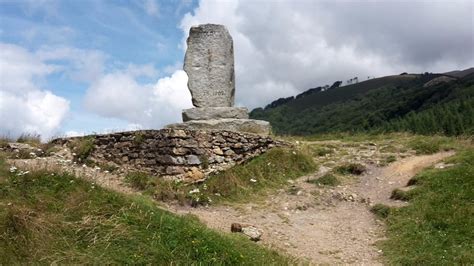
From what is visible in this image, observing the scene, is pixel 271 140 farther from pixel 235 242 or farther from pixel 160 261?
pixel 160 261

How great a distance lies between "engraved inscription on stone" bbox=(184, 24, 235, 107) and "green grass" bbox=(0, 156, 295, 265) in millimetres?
8176

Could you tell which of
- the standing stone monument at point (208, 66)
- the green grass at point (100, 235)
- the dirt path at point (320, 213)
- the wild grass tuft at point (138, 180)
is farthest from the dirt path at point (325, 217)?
the standing stone monument at point (208, 66)

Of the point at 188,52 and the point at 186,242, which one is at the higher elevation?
the point at 188,52

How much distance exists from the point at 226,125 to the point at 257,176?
283 cm

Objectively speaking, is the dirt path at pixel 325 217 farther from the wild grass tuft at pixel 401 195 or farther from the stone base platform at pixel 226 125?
the stone base platform at pixel 226 125

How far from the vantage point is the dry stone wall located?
12.8 meters

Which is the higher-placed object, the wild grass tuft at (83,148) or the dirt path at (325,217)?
the wild grass tuft at (83,148)

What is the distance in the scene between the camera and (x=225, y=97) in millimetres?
15539

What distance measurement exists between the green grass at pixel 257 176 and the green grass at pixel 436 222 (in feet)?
10.2

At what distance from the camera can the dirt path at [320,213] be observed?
8.32m

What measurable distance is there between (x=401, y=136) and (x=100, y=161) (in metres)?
10.5

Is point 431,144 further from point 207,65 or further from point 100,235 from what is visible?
point 100,235

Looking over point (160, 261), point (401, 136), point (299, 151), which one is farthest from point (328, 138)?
point (160, 261)

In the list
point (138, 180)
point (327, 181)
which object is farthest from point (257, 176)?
point (138, 180)
